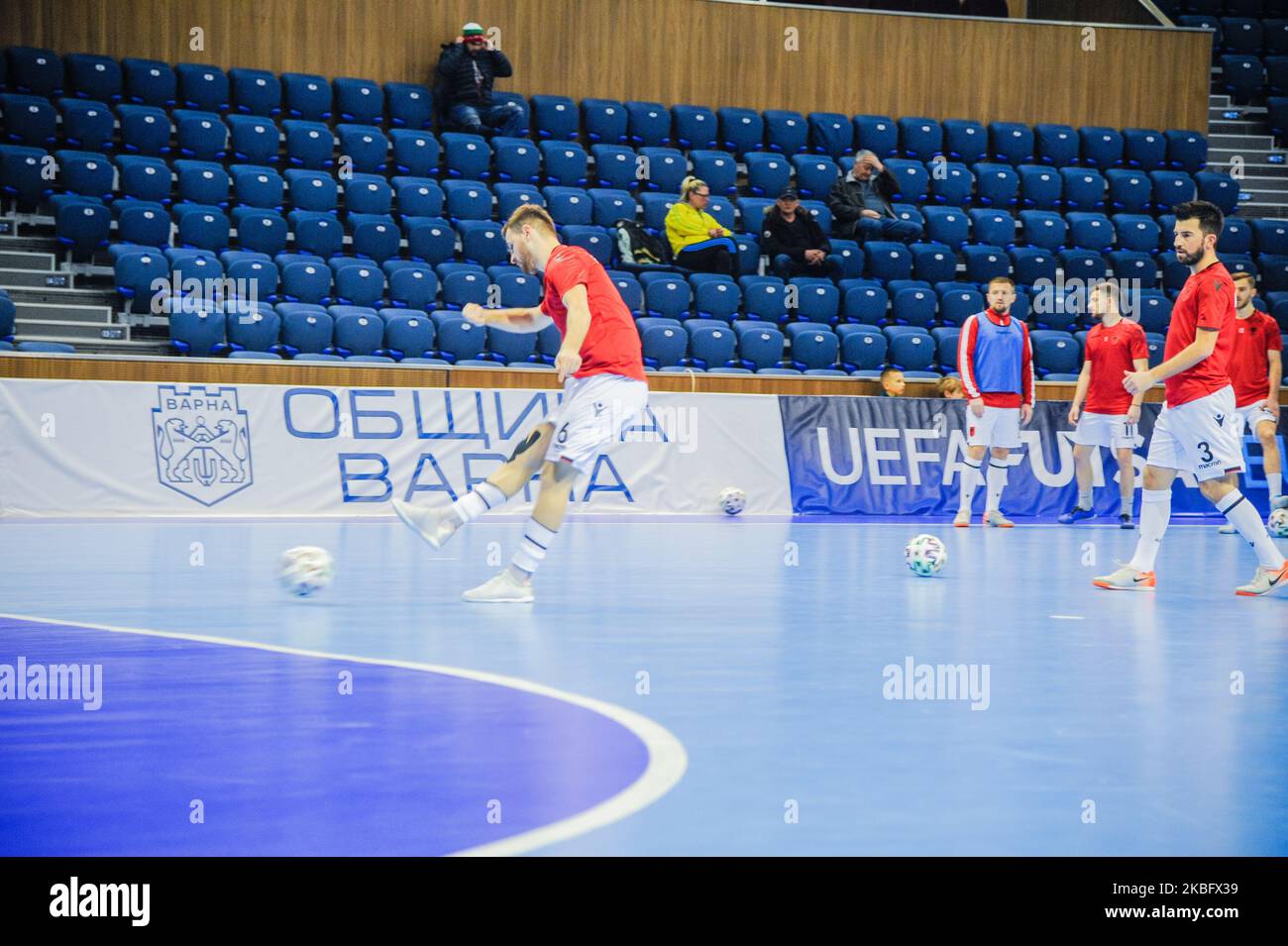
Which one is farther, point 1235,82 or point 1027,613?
point 1235,82

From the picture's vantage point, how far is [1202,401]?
8.01m

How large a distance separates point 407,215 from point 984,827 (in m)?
14.9

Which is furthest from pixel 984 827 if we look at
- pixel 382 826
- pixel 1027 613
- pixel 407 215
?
pixel 407 215

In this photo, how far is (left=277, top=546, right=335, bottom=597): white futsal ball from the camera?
7.06m

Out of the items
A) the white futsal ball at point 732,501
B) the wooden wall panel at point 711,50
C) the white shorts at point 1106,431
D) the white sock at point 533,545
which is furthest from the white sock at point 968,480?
the wooden wall panel at point 711,50

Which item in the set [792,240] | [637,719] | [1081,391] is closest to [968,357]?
[1081,391]

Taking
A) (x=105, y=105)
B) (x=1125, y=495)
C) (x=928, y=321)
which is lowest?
(x=1125, y=495)

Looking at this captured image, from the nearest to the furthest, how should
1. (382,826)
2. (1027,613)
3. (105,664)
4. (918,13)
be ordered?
(382,826)
(105,664)
(1027,613)
(918,13)

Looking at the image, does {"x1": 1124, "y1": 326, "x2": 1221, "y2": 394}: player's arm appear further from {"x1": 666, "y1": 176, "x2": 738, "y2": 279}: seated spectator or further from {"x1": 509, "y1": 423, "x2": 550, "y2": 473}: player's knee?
{"x1": 666, "y1": 176, "x2": 738, "y2": 279}: seated spectator

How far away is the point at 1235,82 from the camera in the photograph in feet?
78.1

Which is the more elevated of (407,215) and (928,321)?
(407,215)

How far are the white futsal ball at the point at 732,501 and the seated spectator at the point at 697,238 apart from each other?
380 cm
